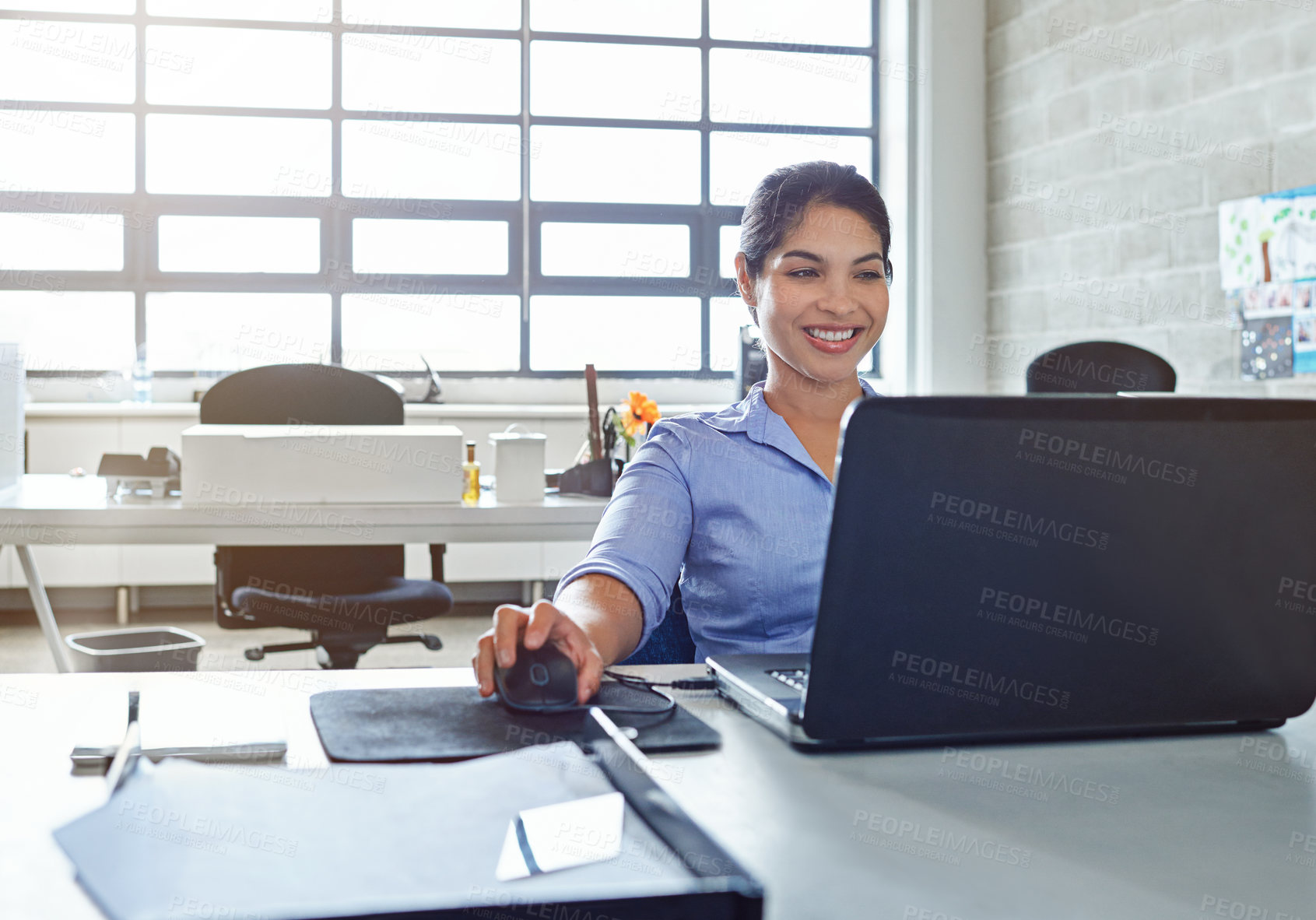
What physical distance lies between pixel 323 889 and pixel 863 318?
3.53 feet

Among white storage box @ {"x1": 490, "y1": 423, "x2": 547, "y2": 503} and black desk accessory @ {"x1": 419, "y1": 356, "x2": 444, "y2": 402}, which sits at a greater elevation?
black desk accessory @ {"x1": 419, "y1": 356, "x2": 444, "y2": 402}

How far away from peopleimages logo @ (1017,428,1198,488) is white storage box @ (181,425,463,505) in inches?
67.2

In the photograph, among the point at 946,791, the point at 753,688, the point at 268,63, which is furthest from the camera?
the point at 268,63

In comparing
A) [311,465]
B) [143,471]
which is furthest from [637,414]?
[143,471]

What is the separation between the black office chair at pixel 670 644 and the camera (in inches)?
52.9

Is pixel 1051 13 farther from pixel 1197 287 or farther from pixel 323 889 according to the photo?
pixel 323 889

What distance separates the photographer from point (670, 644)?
136cm

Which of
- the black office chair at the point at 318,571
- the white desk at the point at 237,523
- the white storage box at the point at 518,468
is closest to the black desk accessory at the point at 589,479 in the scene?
the white storage box at the point at 518,468

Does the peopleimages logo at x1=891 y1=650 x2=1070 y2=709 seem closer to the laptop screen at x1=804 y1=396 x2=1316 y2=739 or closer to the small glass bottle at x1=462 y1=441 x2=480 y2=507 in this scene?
the laptop screen at x1=804 y1=396 x2=1316 y2=739

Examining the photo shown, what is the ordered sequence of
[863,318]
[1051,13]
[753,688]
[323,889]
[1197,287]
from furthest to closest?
[1051,13] → [1197,287] → [863,318] → [753,688] → [323,889]

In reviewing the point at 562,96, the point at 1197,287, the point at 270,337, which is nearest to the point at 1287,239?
the point at 1197,287

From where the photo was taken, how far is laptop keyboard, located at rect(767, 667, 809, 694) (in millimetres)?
892

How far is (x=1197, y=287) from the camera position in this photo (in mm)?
3691

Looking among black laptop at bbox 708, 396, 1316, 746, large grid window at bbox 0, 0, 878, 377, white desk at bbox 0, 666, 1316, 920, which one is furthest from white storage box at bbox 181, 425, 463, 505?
large grid window at bbox 0, 0, 878, 377
